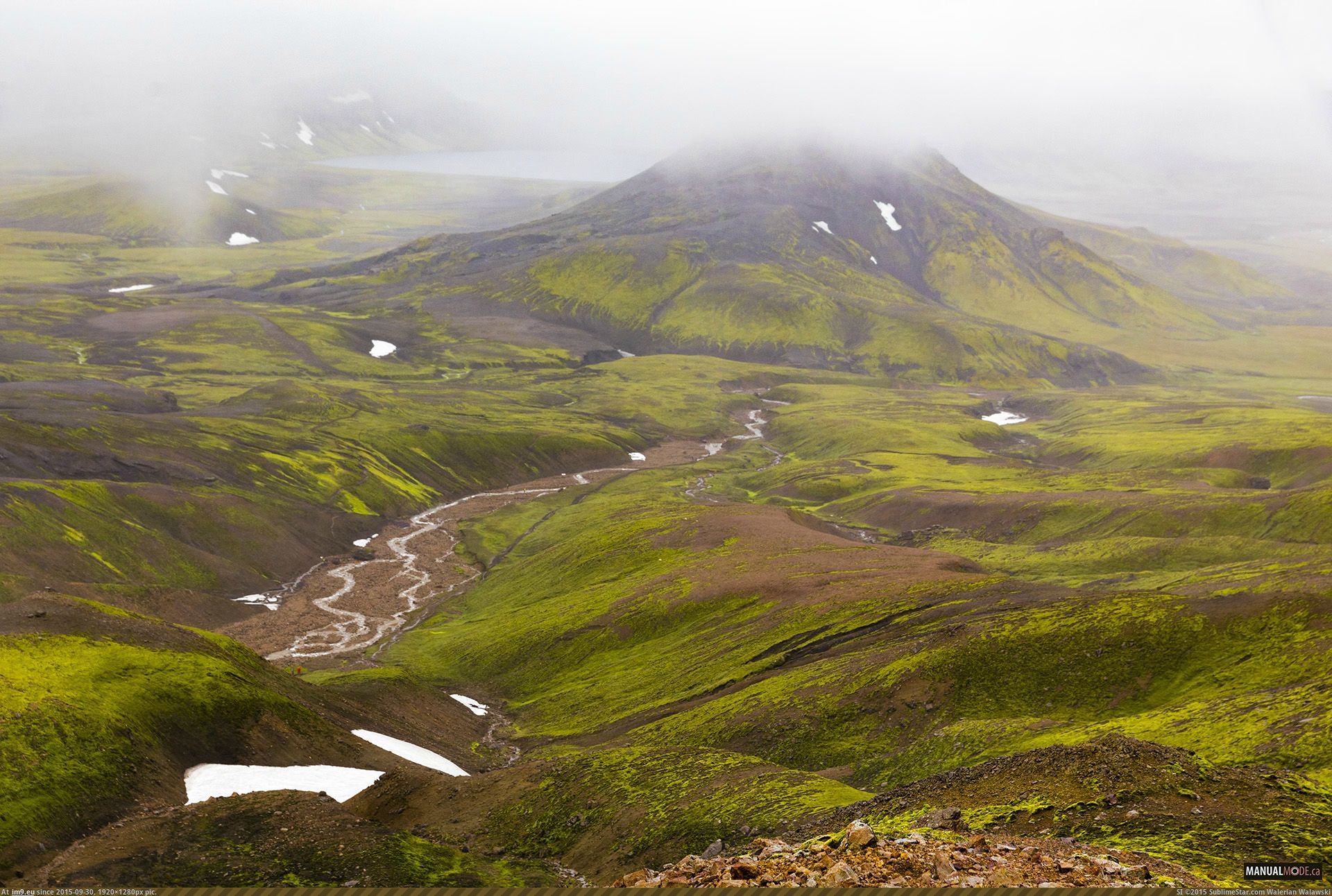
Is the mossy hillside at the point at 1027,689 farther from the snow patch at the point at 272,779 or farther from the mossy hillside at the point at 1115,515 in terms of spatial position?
the mossy hillside at the point at 1115,515

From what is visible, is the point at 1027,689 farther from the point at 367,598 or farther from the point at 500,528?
the point at 500,528

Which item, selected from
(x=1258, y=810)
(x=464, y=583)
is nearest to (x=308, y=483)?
(x=464, y=583)

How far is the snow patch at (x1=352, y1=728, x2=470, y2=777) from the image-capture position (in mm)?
66188

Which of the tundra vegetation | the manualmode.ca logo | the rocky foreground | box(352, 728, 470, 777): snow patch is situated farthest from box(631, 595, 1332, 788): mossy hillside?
the rocky foreground

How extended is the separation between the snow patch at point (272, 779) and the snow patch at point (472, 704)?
37.4 m

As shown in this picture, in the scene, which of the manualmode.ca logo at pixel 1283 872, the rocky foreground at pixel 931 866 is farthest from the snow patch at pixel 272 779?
the manualmode.ca logo at pixel 1283 872

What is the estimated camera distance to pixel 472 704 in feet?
316

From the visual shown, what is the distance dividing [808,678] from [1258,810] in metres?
45.3

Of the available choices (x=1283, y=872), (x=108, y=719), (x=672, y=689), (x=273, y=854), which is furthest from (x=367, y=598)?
(x=1283, y=872)

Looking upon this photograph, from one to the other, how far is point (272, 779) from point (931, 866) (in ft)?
124

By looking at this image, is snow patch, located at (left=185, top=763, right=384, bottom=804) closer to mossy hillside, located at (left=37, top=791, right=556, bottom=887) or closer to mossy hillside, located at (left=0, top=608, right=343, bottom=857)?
mossy hillside, located at (left=0, top=608, right=343, bottom=857)

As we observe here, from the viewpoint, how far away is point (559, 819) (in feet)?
165

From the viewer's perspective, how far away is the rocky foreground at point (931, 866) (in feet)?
80.7

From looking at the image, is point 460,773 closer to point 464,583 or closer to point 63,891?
point 63,891
